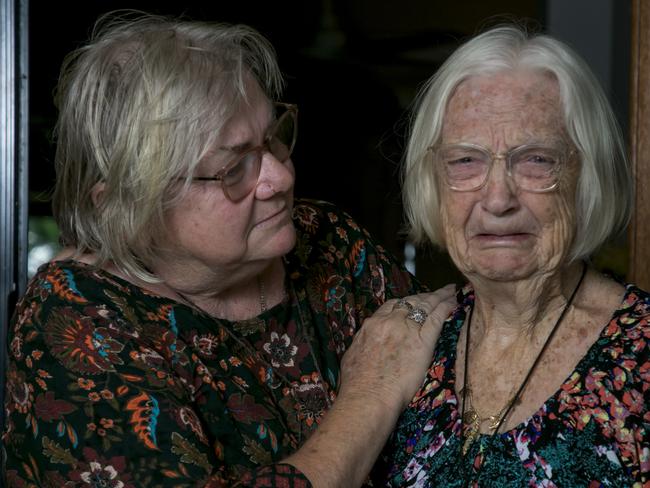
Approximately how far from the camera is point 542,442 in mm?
1624

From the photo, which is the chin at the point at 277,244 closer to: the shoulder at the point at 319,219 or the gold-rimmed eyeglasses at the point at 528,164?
the shoulder at the point at 319,219

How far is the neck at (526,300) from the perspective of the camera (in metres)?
1.76

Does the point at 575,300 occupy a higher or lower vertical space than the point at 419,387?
higher

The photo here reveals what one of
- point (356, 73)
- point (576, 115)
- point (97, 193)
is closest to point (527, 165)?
point (576, 115)

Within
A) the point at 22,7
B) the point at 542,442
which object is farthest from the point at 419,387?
the point at 22,7

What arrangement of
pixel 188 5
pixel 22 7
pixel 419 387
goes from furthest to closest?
pixel 188 5 → pixel 22 7 → pixel 419 387

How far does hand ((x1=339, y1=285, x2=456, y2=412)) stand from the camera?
1.86 meters

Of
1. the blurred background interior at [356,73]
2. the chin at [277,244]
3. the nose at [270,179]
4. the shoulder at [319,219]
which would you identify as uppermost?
the nose at [270,179]

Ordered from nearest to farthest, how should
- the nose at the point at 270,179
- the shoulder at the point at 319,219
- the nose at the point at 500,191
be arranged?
the nose at the point at 500,191 < the nose at the point at 270,179 < the shoulder at the point at 319,219

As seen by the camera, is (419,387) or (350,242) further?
(350,242)

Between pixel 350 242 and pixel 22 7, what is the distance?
119 cm

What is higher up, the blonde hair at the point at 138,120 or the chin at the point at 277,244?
the blonde hair at the point at 138,120

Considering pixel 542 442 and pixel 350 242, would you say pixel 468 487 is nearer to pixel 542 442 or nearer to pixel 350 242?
pixel 542 442

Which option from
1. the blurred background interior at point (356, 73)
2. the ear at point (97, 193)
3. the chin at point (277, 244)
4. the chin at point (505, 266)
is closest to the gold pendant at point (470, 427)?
the chin at point (505, 266)
